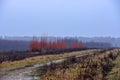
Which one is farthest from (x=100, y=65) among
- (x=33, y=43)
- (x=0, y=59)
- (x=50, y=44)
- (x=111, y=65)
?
(x=50, y=44)

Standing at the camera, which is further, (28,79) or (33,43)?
(33,43)

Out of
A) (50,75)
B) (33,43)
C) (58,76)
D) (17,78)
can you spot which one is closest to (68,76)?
Result: (58,76)

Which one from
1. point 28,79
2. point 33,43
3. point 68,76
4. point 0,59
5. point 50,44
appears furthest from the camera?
point 50,44

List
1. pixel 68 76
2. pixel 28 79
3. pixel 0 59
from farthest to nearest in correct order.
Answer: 1. pixel 0 59
2. pixel 28 79
3. pixel 68 76

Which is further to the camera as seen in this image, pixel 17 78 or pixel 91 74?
pixel 17 78

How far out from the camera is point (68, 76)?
1294 inches

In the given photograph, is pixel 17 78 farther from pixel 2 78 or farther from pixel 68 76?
pixel 68 76

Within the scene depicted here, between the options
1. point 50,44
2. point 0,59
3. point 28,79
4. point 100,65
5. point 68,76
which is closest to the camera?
point 68,76

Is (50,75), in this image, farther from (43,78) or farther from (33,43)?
(33,43)

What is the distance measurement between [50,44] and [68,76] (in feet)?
382

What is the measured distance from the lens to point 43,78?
3447 cm

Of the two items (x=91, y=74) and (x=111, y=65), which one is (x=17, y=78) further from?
(x=111, y=65)

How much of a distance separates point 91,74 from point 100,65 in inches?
267

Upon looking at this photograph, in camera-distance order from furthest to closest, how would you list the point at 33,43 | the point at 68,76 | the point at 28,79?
the point at 33,43 → the point at 28,79 → the point at 68,76
